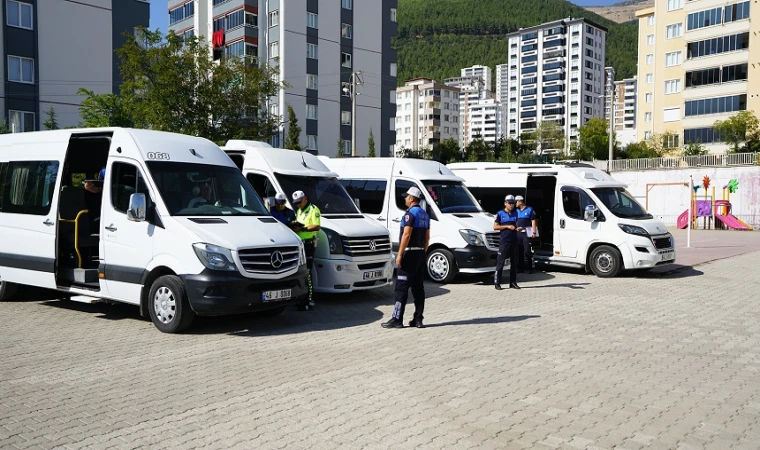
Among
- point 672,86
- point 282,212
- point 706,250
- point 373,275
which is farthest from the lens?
point 672,86

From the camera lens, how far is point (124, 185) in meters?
9.08

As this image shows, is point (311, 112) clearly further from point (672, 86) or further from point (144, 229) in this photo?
point (144, 229)

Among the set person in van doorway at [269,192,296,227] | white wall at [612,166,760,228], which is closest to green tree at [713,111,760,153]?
white wall at [612,166,760,228]

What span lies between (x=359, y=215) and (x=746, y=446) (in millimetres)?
7919

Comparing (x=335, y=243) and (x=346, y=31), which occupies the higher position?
(x=346, y=31)

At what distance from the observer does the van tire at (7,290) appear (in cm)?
1067

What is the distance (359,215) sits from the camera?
11984 millimetres

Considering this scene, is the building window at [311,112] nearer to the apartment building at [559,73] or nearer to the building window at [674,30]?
the building window at [674,30]

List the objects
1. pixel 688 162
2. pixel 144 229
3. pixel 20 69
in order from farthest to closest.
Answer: pixel 688 162 → pixel 20 69 → pixel 144 229

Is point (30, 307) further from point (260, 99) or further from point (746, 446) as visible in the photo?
point (260, 99)

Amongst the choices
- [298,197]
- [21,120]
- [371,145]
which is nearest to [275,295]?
[298,197]

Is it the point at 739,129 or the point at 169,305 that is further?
the point at 739,129

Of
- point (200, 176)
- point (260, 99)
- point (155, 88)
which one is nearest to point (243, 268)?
point (200, 176)

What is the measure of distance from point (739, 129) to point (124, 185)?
191 feet
